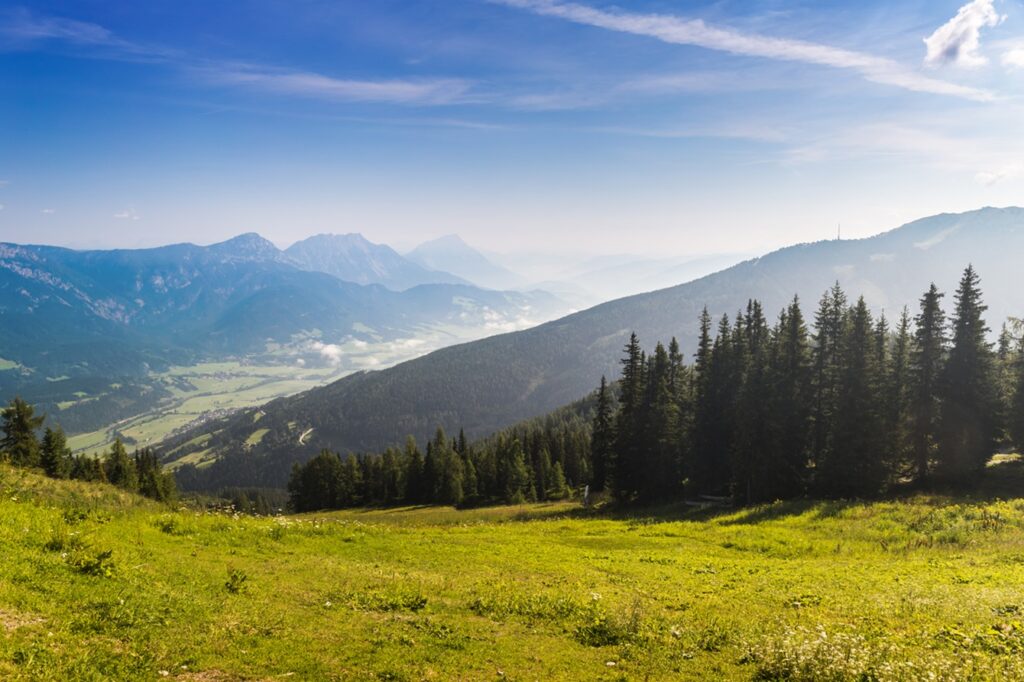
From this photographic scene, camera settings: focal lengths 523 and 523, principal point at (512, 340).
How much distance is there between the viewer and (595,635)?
1423 centimetres

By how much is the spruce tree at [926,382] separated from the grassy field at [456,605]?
21.9 metres

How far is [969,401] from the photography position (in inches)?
1817

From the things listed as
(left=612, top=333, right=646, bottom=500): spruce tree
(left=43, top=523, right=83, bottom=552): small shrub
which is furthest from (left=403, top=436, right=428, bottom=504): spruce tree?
(left=43, top=523, right=83, bottom=552): small shrub

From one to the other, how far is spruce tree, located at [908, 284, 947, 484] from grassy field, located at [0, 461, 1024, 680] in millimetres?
21926

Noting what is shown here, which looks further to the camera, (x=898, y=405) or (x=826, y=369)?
(x=826, y=369)

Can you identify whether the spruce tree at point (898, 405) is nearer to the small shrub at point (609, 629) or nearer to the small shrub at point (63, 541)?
the small shrub at point (609, 629)

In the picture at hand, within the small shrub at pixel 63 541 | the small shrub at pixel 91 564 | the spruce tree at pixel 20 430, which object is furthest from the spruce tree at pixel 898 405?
the spruce tree at pixel 20 430

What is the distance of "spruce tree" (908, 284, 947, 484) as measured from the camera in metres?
46.7

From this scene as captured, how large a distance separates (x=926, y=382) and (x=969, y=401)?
337cm

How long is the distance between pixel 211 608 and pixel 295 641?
9.47 ft

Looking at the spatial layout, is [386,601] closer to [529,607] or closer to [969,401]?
[529,607]

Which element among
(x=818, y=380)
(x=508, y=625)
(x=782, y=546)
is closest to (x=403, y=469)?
(x=818, y=380)

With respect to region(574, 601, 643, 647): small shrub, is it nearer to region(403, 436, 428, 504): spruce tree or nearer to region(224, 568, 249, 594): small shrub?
region(224, 568, 249, 594): small shrub

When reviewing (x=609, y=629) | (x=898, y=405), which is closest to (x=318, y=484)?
(x=898, y=405)
